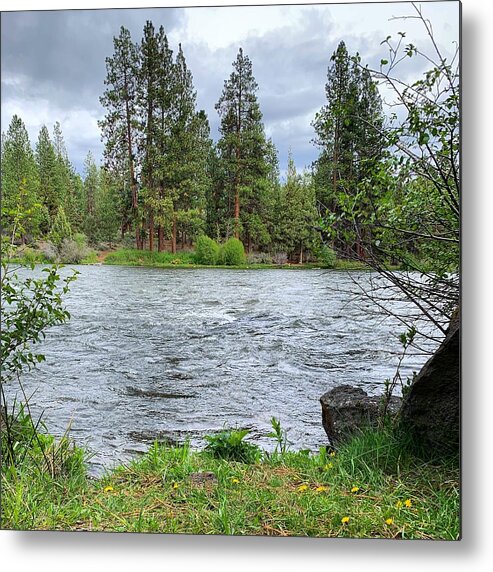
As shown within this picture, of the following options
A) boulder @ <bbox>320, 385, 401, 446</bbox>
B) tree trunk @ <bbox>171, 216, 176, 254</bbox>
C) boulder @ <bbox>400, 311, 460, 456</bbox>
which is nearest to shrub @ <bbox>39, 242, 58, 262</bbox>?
tree trunk @ <bbox>171, 216, 176, 254</bbox>

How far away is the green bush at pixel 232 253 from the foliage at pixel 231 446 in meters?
0.72

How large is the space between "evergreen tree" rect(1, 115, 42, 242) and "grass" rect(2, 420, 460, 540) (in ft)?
3.34

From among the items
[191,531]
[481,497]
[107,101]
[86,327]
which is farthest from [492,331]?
[107,101]

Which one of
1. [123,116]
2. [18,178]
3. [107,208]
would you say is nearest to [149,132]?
[123,116]

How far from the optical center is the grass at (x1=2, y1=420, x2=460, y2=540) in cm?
250

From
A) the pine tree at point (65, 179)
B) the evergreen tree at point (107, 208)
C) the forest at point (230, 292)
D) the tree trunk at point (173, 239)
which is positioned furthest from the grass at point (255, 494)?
the pine tree at point (65, 179)

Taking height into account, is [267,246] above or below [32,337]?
above

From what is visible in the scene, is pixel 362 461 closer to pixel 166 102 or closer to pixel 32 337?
pixel 32 337

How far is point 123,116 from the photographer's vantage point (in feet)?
9.24

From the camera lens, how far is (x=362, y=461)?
8.75 ft

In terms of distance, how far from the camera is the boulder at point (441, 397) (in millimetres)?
2555

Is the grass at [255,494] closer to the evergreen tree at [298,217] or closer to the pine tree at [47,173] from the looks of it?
the evergreen tree at [298,217]

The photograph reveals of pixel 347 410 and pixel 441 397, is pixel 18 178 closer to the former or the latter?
pixel 347 410

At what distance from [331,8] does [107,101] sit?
1014mm
